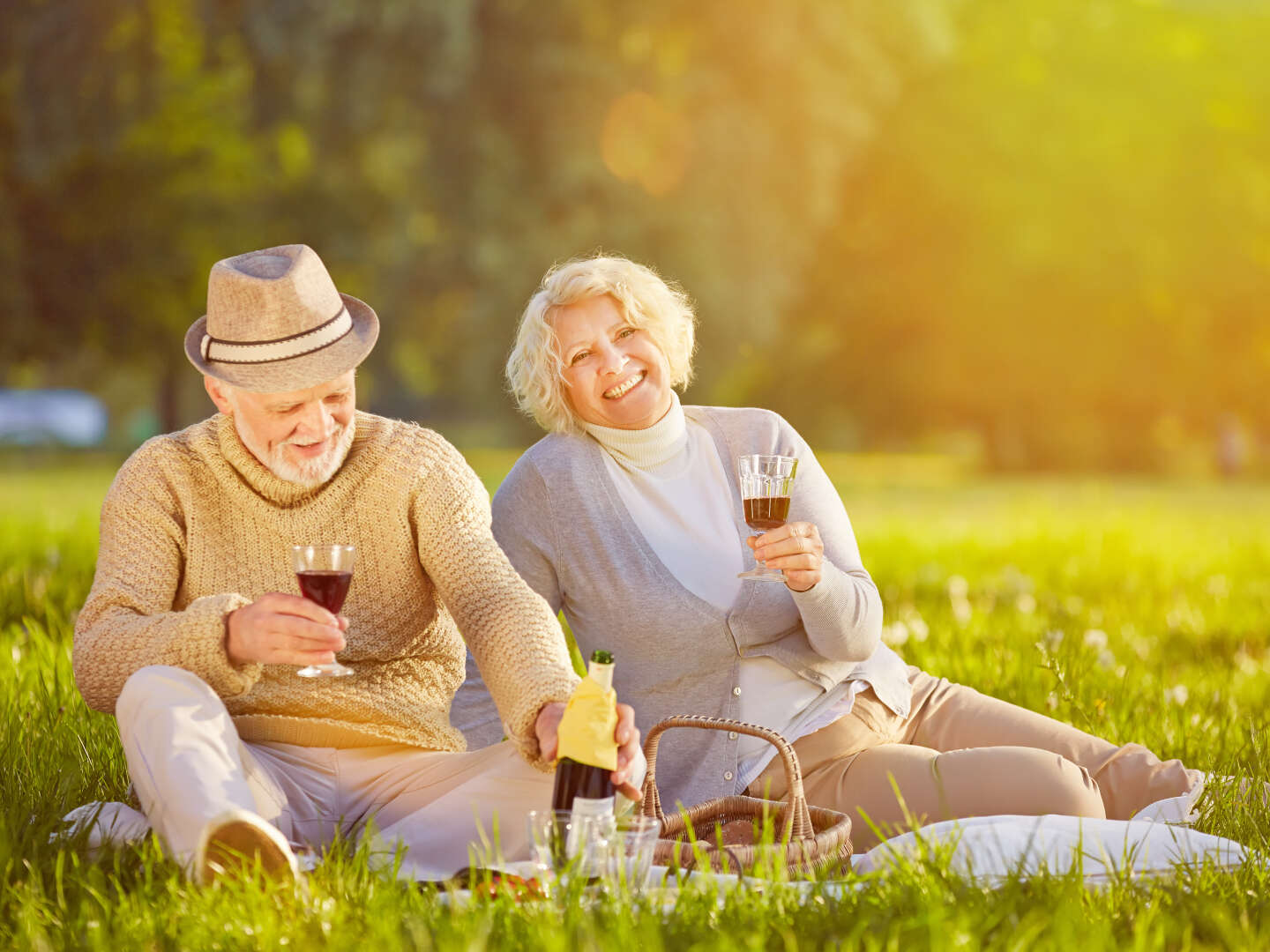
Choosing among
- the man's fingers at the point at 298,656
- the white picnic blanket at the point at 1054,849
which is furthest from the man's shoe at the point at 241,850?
the white picnic blanket at the point at 1054,849

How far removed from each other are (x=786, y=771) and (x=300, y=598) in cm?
132

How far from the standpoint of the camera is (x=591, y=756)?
3.29 meters

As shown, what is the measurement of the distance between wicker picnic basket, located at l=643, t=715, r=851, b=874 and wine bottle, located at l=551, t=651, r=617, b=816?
22 cm

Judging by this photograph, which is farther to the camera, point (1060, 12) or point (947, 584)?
point (1060, 12)

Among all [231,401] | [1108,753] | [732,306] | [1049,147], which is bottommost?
[1108,753]

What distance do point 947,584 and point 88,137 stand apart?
699 centimetres

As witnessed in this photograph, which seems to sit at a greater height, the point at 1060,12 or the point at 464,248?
the point at 1060,12

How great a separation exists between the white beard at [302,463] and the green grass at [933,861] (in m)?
0.91

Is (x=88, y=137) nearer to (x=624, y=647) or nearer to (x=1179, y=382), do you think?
(x=624, y=647)

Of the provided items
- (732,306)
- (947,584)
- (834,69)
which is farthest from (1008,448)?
(947,584)

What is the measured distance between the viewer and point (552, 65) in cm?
1258

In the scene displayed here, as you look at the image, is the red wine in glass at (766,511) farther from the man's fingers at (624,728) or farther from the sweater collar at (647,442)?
the man's fingers at (624,728)

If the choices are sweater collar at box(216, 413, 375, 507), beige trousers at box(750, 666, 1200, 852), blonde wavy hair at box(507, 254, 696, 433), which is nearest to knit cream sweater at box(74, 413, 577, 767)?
sweater collar at box(216, 413, 375, 507)

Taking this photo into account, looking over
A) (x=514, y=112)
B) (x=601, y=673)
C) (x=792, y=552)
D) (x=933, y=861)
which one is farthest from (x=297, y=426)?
(x=514, y=112)
